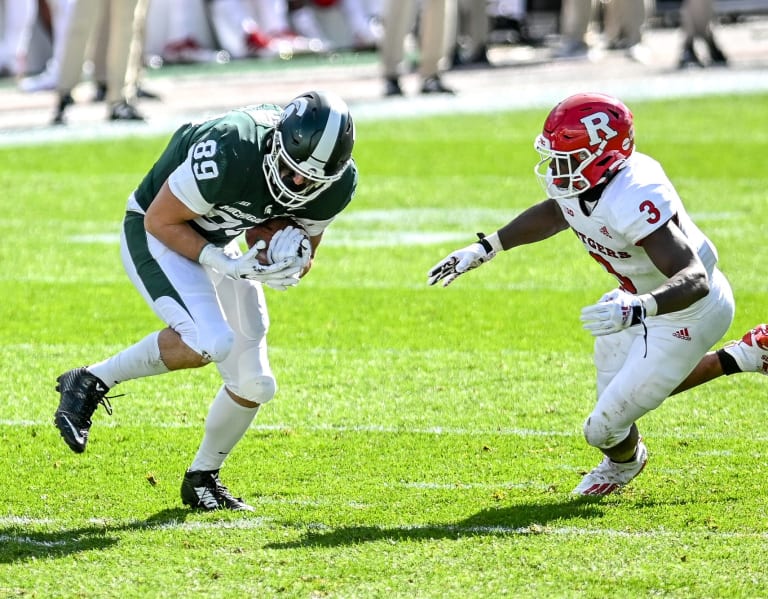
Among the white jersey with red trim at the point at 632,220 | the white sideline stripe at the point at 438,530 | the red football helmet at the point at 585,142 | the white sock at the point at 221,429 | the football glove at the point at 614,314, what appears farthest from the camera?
the white sock at the point at 221,429

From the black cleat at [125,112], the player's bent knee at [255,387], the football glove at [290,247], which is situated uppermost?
the football glove at [290,247]

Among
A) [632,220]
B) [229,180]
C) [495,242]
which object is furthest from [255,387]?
[632,220]

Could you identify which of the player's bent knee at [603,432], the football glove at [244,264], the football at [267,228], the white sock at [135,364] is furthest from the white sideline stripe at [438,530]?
the football at [267,228]

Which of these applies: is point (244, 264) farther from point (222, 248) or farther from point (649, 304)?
point (649, 304)

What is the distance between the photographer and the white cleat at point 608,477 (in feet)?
15.6

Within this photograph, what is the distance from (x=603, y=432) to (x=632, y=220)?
71 cm

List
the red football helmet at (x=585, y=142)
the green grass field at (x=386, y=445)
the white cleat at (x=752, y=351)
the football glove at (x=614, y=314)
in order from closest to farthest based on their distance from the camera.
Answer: the green grass field at (x=386, y=445)
the football glove at (x=614, y=314)
the red football helmet at (x=585, y=142)
the white cleat at (x=752, y=351)

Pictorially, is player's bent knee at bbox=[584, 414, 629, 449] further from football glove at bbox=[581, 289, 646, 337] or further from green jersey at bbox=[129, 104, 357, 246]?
green jersey at bbox=[129, 104, 357, 246]

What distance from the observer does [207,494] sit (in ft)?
15.2

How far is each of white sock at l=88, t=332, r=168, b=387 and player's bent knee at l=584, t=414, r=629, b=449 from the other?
4.56 ft

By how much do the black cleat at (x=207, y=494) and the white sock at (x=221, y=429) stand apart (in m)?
0.03

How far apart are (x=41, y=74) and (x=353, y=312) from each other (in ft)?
34.1

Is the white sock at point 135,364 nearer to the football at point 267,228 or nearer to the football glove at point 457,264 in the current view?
the football at point 267,228

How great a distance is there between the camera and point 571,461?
5160 millimetres
